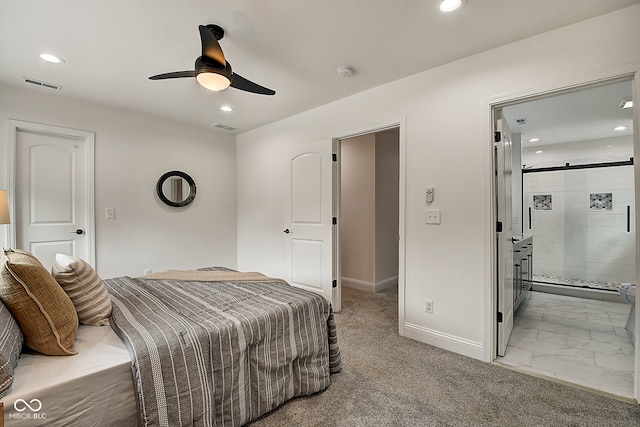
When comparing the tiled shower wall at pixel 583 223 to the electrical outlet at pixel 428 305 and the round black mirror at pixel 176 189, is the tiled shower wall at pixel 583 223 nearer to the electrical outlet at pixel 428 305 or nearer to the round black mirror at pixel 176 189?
the electrical outlet at pixel 428 305

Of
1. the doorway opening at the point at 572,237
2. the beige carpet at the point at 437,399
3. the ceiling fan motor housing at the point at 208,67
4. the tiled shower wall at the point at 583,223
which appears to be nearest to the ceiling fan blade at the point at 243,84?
the ceiling fan motor housing at the point at 208,67

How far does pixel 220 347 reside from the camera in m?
1.44

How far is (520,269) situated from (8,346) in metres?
4.25

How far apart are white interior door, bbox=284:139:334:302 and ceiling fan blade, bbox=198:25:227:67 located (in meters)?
1.79

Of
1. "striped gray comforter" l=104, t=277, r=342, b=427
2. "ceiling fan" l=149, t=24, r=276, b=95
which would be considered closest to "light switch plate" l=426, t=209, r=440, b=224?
"striped gray comforter" l=104, t=277, r=342, b=427

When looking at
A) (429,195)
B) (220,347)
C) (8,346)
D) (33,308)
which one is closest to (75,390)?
(8,346)

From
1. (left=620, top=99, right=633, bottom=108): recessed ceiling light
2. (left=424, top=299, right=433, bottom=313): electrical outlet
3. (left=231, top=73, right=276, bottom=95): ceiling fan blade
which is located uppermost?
→ (left=620, top=99, right=633, bottom=108): recessed ceiling light

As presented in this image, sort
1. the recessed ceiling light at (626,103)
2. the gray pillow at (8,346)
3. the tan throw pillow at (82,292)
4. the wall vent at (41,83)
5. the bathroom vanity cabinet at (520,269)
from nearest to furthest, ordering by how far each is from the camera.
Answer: the gray pillow at (8,346)
the tan throw pillow at (82,292)
the wall vent at (41,83)
the recessed ceiling light at (626,103)
the bathroom vanity cabinet at (520,269)

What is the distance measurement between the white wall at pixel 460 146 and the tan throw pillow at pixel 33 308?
96.8 inches

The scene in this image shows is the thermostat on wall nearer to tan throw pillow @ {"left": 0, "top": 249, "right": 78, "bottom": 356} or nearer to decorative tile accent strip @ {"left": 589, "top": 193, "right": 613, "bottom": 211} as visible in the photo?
tan throw pillow @ {"left": 0, "top": 249, "right": 78, "bottom": 356}

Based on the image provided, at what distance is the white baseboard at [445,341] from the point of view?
236 cm

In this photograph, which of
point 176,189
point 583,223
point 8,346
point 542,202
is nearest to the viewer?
point 8,346

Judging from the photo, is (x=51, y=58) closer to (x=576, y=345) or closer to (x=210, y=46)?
(x=210, y=46)

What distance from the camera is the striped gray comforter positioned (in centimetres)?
124
